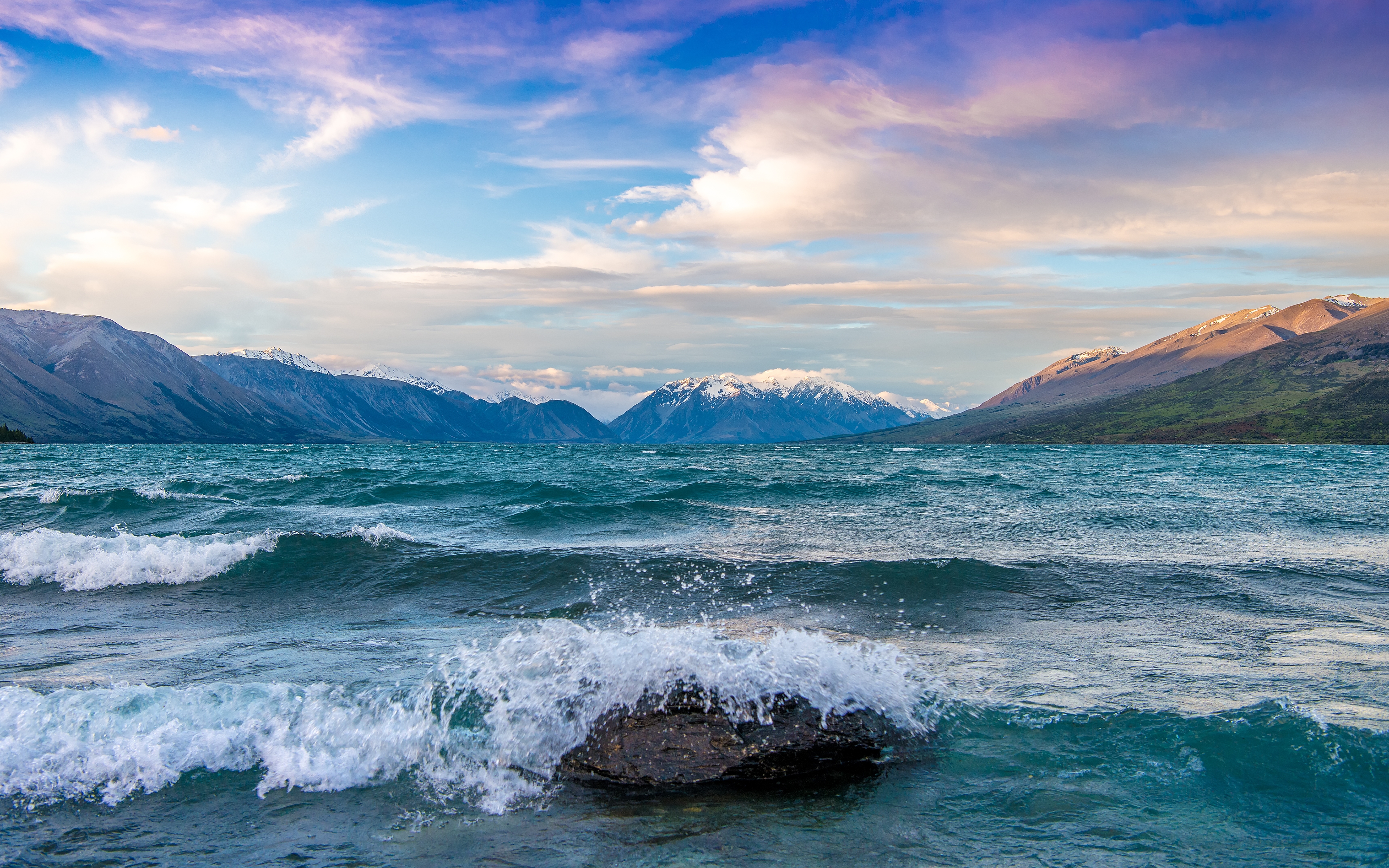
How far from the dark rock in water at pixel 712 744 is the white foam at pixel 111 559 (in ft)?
54.5

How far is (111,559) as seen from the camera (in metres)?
20.2

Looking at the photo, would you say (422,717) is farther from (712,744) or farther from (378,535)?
(378,535)

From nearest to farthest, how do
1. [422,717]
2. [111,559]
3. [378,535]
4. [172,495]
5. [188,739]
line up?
[188,739], [422,717], [111,559], [378,535], [172,495]

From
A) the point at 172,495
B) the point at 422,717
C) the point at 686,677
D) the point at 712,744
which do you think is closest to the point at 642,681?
the point at 686,677

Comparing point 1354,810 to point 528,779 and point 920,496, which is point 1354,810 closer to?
point 528,779

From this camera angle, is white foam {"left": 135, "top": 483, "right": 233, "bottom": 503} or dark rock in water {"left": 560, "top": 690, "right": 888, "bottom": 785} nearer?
dark rock in water {"left": 560, "top": 690, "right": 888, "bottom": 785}

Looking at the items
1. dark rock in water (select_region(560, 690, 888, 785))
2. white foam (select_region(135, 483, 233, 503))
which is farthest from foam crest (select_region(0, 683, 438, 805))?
white foam (select_region(135, 483, 233, 503))

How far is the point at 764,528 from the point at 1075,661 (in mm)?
16678

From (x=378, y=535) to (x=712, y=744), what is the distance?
18.5m

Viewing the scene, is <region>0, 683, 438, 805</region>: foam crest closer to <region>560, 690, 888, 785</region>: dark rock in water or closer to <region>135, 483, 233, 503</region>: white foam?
<region>560, 690, 888, 785</region>: dark rock in water

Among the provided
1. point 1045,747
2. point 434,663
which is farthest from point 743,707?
point 434,663

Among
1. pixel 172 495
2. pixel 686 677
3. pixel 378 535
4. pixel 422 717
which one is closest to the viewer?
pixel 686 677

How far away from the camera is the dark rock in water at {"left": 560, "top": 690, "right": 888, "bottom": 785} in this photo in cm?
827

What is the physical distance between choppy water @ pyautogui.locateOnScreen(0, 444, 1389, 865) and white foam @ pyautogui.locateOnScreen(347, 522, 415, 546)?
247mm
